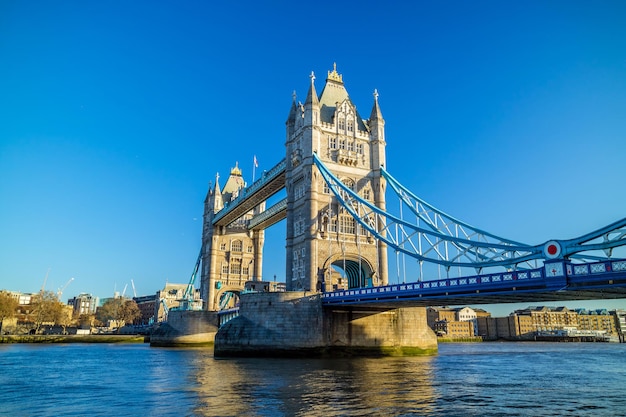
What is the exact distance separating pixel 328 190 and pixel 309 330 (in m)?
13.9

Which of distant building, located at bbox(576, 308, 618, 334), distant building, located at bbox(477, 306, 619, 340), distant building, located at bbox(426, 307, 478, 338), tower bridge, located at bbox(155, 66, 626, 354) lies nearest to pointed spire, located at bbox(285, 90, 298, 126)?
tower bridge, located at bbox(155, 66, 626, 354)

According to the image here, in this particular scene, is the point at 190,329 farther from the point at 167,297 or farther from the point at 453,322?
the point at 453,322

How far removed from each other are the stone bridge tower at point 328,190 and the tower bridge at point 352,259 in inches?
3.8

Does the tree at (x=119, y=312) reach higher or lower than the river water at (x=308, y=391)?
higher

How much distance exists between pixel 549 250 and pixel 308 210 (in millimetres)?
23809

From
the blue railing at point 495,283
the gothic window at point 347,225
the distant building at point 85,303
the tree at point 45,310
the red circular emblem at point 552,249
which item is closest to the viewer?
the blue railing at point 495,283

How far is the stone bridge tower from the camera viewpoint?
44.1m

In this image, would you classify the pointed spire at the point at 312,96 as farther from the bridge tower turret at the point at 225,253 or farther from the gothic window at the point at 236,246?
the gothic window at the point at 236,246

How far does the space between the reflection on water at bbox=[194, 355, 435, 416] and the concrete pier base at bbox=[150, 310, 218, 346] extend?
33272 millimetres

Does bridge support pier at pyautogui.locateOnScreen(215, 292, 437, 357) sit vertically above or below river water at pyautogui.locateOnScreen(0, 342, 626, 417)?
above

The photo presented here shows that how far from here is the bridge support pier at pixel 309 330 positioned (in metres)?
37.1

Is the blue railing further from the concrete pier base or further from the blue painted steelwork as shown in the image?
the concrete pier base

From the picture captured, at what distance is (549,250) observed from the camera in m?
23.6

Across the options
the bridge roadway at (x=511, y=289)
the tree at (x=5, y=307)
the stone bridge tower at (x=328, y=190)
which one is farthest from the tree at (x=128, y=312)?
the bridge roadway at (x=511, y=289)
